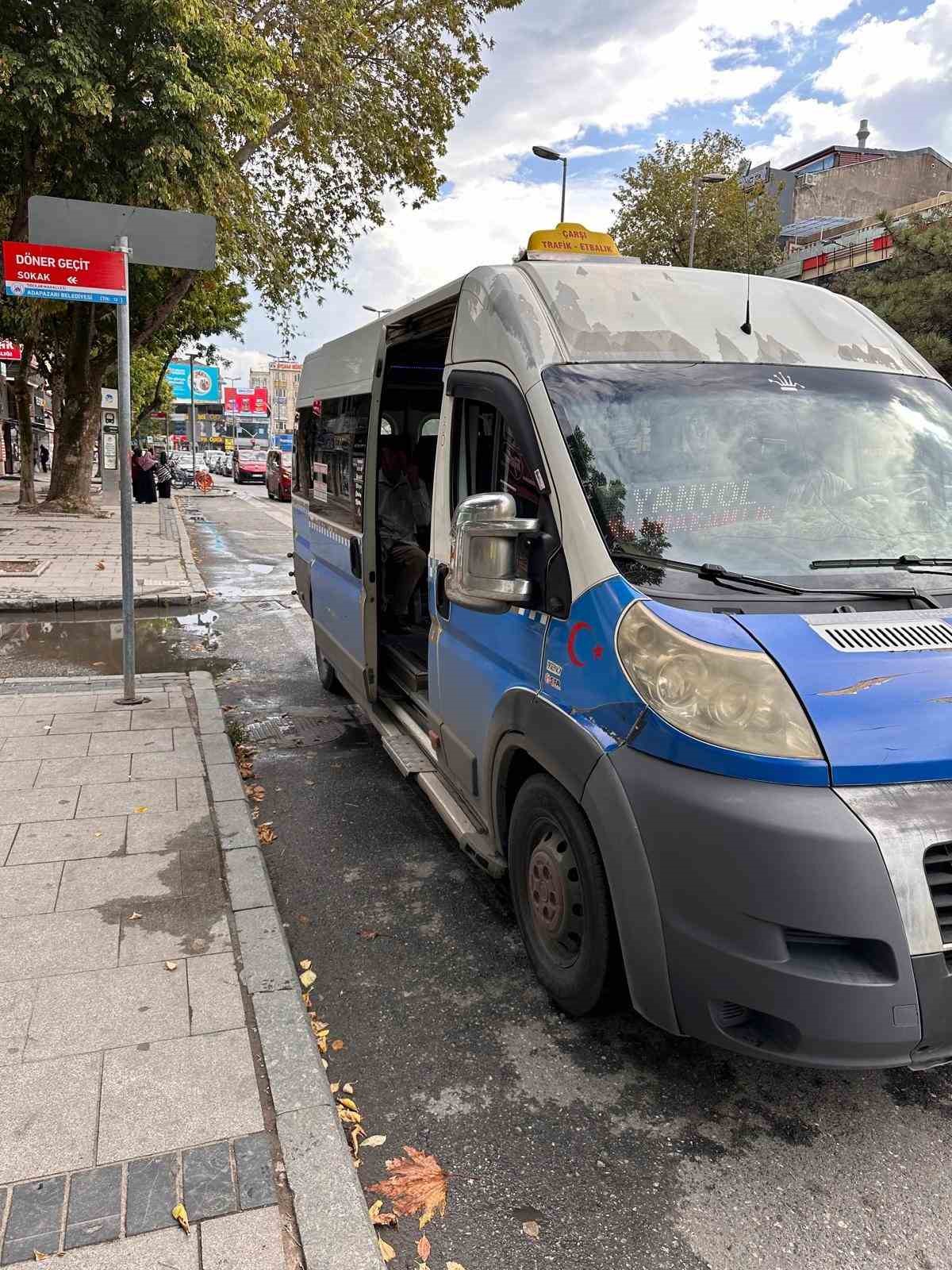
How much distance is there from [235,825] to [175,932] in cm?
98

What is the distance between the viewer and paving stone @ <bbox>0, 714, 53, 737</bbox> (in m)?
5.50

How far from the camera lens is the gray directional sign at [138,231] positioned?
5.29 metres

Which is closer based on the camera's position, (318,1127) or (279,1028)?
(318,1127)

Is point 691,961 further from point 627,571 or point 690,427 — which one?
point 690,427

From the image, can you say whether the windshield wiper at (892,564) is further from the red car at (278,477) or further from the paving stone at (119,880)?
the red car at (278,477)

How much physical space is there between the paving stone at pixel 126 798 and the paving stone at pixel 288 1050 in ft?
5.93

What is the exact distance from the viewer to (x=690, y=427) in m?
2.91

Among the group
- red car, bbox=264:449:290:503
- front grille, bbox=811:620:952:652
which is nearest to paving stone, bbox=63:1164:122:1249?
front grille, bbox=811:620:952:652

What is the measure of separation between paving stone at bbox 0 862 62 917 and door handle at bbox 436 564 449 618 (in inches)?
79.1

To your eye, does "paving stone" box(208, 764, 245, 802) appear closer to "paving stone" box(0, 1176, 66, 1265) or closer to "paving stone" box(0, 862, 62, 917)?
"paving stone" box(0, 862, 62, 917)

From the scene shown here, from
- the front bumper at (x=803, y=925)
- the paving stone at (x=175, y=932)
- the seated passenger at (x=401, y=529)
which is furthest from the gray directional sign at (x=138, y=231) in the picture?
the front bumper at (x=803, y=925)

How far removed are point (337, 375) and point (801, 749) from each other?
472 centimetres

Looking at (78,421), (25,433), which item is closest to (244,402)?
(25,433)

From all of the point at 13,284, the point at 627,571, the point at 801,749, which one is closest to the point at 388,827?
the point at 627,571
